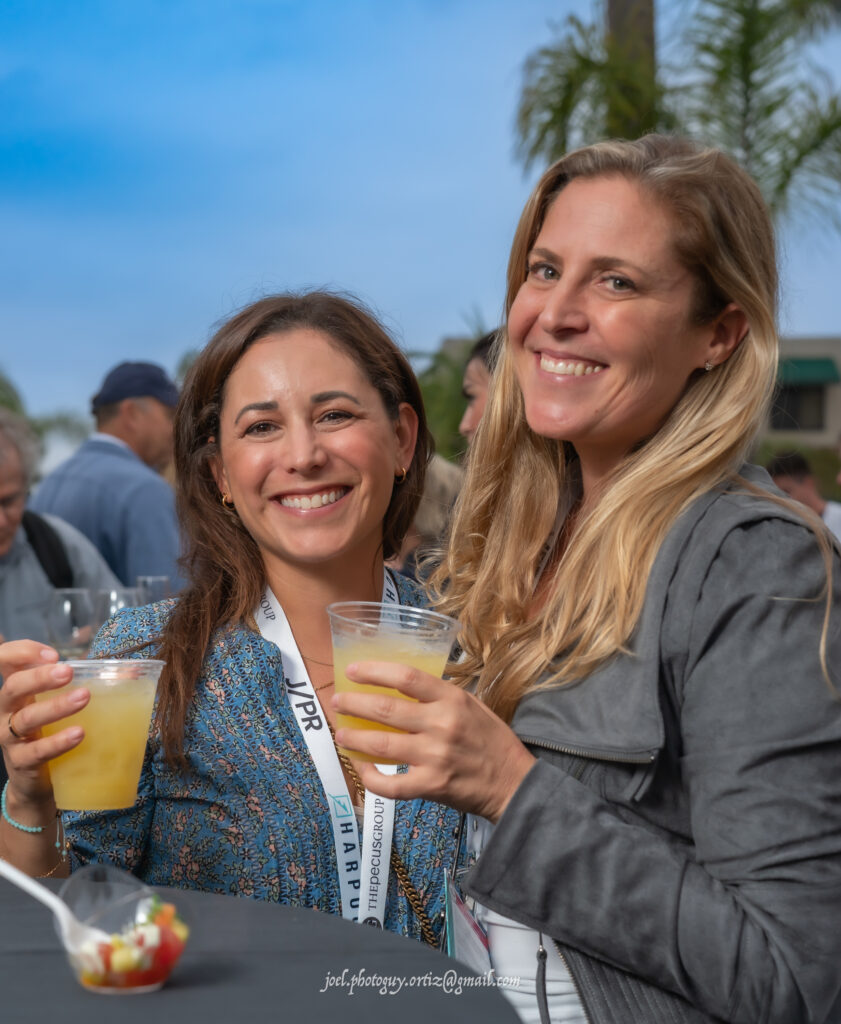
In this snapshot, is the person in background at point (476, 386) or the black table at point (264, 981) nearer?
the black table at point (264, 981)

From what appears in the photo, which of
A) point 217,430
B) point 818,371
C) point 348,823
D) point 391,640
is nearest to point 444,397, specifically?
point 217,430

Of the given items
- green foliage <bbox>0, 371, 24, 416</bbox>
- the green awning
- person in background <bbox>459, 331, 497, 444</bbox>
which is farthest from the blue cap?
the green awning

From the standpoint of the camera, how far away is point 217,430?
108 inches

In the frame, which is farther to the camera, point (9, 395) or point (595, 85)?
point (9, 395)

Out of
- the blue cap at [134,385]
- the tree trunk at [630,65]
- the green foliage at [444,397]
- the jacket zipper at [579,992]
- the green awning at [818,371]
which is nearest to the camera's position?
the jacket zipper at [579,992]

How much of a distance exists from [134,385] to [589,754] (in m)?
5.73

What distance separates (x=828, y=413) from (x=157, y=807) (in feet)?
127

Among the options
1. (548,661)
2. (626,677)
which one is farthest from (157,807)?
(626,677)

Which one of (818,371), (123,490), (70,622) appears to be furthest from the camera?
(818,371)

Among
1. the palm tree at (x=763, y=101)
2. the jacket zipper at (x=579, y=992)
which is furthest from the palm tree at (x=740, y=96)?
the jacket zipper at (x=579, y=992)

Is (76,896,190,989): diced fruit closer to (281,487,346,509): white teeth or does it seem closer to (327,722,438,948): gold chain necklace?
(327,722,438,948): gold chain necklace

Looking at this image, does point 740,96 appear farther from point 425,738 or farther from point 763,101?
point 425,738

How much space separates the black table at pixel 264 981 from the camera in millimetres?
1401

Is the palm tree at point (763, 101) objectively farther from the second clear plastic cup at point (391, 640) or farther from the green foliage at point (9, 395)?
the green foliage at point (9, 395)
